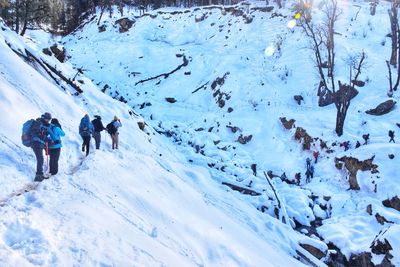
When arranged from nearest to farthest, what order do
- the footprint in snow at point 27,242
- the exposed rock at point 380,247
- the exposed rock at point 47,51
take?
the footprint in snow at point 27,242 < the exposed rock at point 380,247 < the exposed rock at point 47,51

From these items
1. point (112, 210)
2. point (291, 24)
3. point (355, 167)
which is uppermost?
point (291, 24)

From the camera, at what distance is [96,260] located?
22.0ft

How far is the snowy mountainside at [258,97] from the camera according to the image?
59.5 ft

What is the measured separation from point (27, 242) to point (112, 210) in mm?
2928

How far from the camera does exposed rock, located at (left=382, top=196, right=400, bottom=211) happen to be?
17.6 metres

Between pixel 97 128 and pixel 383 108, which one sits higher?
pixel 97 128

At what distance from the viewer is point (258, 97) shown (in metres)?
30.9

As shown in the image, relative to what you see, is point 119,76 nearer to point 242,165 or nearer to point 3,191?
point 242,165

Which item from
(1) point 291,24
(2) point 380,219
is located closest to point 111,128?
(2) point 380,219

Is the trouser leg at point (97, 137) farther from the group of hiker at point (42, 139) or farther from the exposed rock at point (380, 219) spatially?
the exposed rock at point (380, 219)

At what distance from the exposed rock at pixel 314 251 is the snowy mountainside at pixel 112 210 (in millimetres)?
201

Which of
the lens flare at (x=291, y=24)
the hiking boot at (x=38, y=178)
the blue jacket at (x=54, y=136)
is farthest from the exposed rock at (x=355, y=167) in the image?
the lens flare at (x=291, y=24)

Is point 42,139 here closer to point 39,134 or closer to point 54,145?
point 39,134

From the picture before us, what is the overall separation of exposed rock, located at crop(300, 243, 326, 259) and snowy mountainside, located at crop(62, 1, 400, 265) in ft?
1.47
